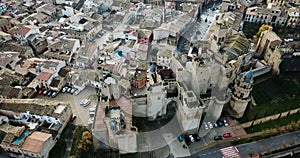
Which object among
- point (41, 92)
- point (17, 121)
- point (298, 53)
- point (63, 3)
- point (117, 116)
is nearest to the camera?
point (117, 116)

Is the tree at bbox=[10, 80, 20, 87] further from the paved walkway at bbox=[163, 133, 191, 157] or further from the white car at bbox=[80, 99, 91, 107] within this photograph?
the paved walkway at bbox=[163, 133, 191, 157]

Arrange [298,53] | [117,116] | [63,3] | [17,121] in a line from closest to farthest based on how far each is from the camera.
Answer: [117,116]
[17,121]
[298,53]
[63,3]

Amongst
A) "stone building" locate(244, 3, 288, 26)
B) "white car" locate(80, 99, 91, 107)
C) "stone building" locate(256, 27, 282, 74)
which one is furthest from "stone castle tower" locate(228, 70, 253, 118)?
"stone building" locate(244, 3, 288, 26)

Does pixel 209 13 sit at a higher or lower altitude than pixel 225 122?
higher

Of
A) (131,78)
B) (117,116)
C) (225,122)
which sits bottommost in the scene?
(225,122)

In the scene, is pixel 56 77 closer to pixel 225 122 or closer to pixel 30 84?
pixel 30 84

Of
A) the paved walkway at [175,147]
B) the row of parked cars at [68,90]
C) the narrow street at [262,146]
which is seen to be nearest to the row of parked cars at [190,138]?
the paved walkway at [175,147]

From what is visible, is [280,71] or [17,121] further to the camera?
[280,71]

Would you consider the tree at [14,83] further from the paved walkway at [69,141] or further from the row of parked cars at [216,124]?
the row of parked cars at [216,124]

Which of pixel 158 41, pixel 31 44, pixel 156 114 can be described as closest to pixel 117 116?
pixel 156 114
